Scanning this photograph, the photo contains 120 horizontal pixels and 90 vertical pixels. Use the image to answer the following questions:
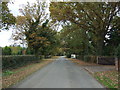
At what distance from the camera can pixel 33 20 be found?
27281 millimetres

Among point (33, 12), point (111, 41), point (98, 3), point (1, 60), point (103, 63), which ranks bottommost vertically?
point (103, 63)

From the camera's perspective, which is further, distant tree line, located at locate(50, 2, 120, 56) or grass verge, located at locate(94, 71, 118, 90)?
distant tree line, located at locate(50, 2, 120, 56)

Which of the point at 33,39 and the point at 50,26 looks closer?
the point at 33,39

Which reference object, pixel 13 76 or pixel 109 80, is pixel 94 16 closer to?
pixel 109 80

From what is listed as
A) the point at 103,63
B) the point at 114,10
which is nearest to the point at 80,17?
the point at 114,10

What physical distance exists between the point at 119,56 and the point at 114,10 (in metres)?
8.32

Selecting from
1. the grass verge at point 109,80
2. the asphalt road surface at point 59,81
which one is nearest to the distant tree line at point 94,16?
the grass verge at point 109,80

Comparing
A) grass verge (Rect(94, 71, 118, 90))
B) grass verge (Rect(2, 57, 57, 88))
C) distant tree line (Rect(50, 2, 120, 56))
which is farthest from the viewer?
distant tree line (Rect(50, 2, 120, 56))

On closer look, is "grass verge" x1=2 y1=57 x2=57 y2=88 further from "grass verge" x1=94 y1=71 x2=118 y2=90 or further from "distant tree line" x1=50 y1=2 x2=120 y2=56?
"distant tree line" x1=50 y1=2 x2=120 y2=56

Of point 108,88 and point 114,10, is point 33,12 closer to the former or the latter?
point 114,10

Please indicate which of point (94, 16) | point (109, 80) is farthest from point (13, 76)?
point (94, 16)

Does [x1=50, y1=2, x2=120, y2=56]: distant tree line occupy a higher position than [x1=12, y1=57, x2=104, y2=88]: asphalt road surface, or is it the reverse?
[x1=50, y1=2, x2=120, y2=56]: distant tree line

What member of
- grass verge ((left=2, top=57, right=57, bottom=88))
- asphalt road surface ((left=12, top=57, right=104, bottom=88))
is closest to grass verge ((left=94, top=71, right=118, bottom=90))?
asphalt road surface ((left=12, top=57, right=104, bottom=88))

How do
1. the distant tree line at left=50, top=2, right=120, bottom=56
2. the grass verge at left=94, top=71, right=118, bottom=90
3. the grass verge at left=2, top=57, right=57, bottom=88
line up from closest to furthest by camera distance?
the grass verge at left=94, top=71, right=118, bottom=90 → the grass verge at left=2, top=57, right=57, bottom=88 → the distant tree line at left=50, top=2, right=120, bottom=56
